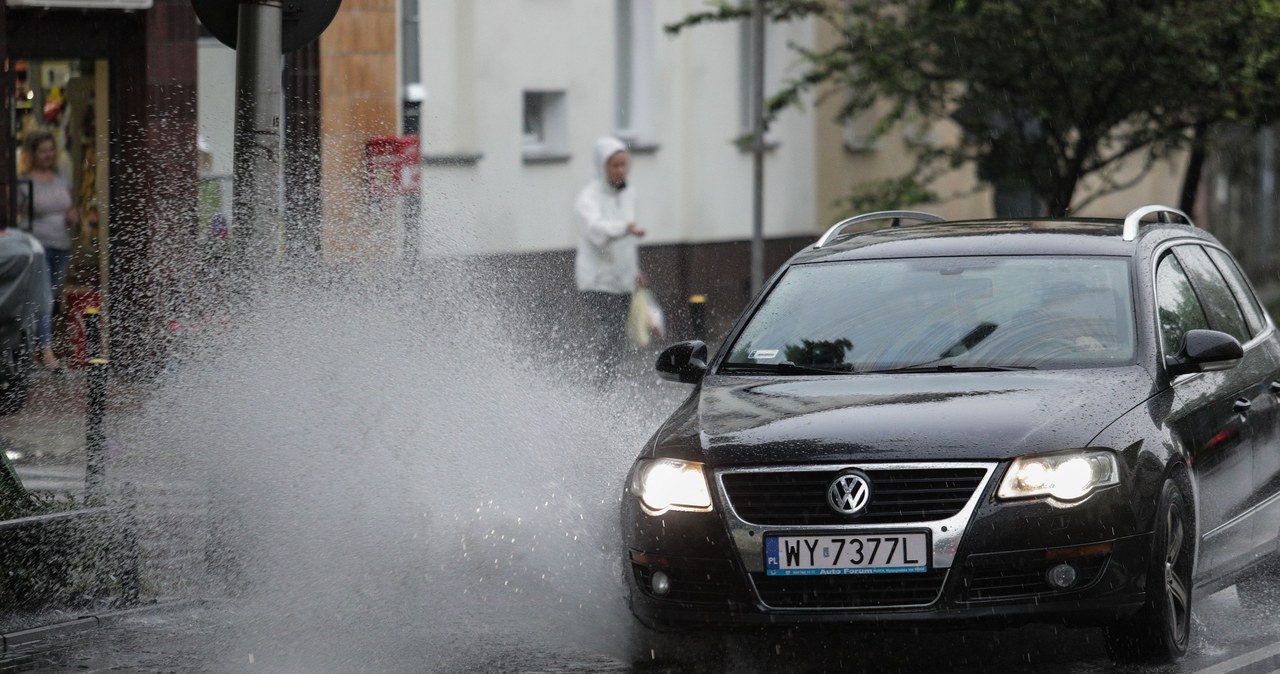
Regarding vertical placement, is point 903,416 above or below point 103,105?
below

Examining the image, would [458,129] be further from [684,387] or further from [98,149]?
[684,387]

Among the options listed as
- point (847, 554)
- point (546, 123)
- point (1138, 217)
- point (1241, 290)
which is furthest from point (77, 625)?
point (546, 123)

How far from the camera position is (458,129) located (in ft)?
68.0

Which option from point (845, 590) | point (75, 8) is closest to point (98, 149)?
point (75, 8)

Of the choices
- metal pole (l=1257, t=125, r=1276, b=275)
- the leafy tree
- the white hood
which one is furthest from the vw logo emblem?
metal pole (l=1257, t=125, r=1276, b=275)

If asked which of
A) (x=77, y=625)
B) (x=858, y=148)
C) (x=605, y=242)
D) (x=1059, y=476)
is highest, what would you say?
(x=858, y=148)

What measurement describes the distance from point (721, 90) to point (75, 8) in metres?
10.1

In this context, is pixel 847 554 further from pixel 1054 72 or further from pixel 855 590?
pixel 1054 72

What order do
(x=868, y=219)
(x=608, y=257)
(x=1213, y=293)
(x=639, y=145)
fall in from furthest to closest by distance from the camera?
(x=639, y=145) < (x=608, y=257) < (x=868, y=219) < (x=1213, y=293)

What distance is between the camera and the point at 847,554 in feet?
21.6

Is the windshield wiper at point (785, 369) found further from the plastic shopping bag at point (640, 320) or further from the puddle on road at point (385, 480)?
the plastic shopping bag at point (640, 320)

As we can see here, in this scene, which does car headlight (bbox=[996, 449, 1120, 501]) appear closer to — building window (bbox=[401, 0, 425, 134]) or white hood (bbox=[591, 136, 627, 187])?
white hood (bbox=[591, 136, 627, 187])

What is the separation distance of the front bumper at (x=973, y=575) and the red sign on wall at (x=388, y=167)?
5.04 metres

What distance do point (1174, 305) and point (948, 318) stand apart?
88 centimetres
